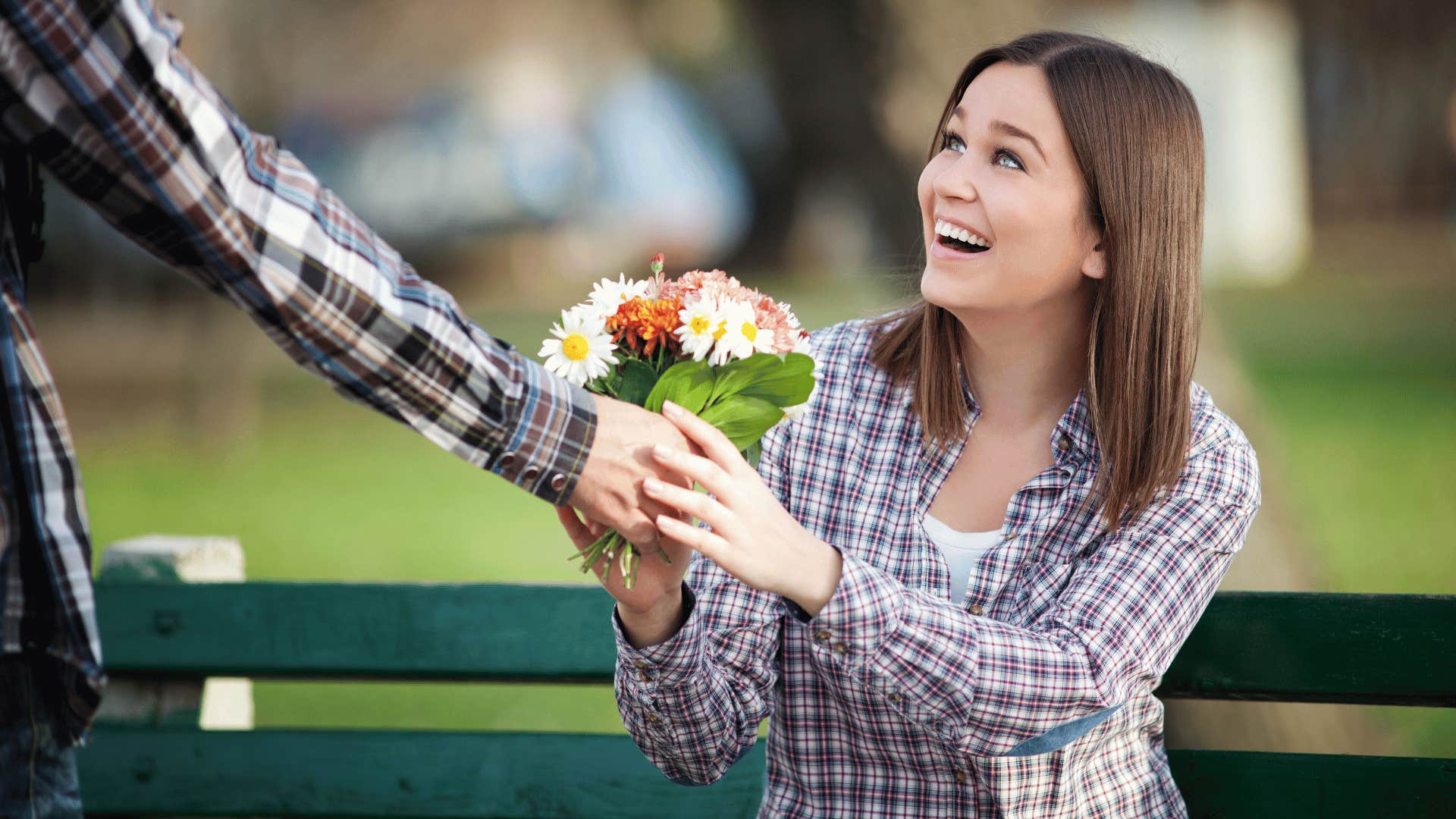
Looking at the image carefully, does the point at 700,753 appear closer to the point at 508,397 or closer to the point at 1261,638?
the point at 508,397

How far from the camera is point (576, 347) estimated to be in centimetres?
199

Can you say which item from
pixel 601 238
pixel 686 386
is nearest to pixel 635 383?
pixel 686 386

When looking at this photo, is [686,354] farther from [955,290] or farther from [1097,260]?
[1097,260]

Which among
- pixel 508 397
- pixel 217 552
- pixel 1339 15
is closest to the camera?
pixel 508 397

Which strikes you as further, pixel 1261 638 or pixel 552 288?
pixel 552 288

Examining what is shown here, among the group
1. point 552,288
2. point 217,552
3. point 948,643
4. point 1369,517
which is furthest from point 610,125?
point 948,643

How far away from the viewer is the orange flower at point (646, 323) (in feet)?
6.53

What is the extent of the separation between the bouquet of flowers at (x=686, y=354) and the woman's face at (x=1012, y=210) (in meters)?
0.34

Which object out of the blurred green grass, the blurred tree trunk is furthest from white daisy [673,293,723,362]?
the blurred tree trunk

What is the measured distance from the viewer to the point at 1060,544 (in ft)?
7.12

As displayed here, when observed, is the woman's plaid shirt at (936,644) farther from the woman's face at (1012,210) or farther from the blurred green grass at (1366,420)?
the blurred green grass at (1366,420)

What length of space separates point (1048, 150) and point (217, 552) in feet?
6.40

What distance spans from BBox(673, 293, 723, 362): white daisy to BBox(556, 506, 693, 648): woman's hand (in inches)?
11.5

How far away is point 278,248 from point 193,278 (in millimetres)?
121
